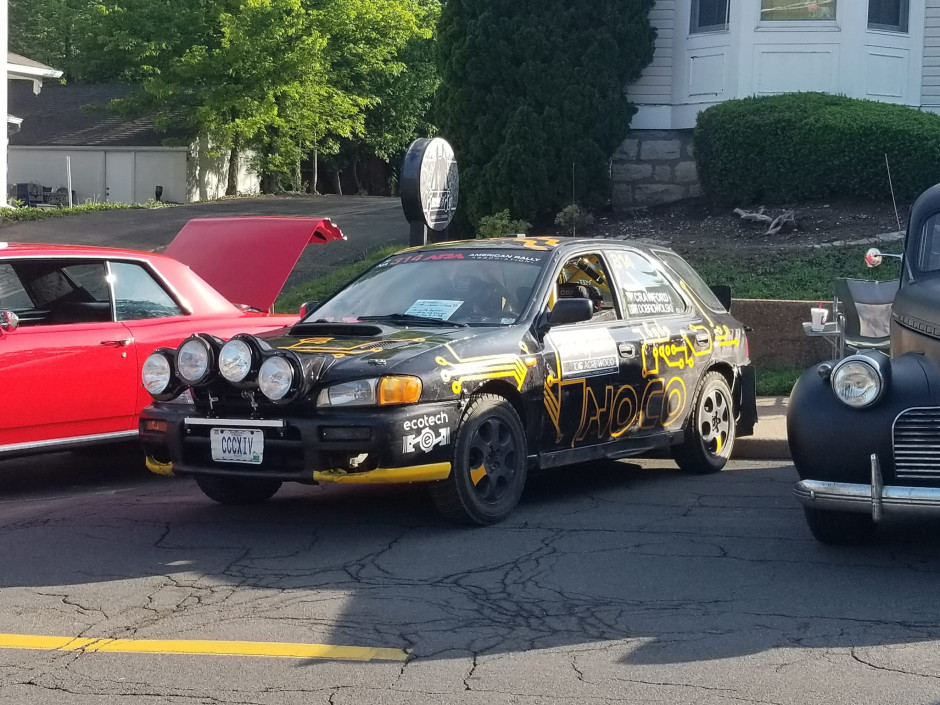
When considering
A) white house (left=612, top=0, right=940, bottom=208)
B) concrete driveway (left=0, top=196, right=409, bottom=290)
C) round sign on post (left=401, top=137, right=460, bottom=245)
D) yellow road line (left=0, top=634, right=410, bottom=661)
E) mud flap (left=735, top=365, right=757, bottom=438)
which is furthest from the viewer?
concrete driveway (left=0, top=196, right=409, bottom=290)

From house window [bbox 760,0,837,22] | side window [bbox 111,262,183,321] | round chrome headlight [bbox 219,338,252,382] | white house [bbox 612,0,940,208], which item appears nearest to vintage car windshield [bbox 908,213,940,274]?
round chrome headlight [bbox 219,338,252,382]

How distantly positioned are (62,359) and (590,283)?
10.8 feet

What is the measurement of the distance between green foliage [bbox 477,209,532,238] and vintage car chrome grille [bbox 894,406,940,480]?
37.4 ft

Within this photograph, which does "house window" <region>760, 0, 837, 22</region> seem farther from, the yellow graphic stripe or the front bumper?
the yellow graphic stripe

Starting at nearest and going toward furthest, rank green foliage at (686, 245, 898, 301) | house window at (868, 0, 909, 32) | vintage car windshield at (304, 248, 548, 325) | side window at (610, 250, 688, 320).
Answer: vintage car windshield at (304, 248, 548, 325)
side window at (610, 250, 688, 320)
green foliage at (686, 245, 898, 301)
house window at (868, 0, 909, 32)

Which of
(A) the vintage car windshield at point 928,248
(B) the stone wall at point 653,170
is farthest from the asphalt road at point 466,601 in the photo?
(B) the stone wall at point 653,170

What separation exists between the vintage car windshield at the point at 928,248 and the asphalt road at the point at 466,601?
1.47 metres

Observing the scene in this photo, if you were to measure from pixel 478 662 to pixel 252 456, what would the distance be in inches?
88.2

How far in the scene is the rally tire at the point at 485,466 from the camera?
6492 millimetres

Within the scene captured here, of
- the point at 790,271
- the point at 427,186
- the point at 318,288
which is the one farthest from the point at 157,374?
the point at 318,288

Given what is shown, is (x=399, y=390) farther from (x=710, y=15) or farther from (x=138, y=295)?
(x=710, y=15)

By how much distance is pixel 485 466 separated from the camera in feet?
22.1

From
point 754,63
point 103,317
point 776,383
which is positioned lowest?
point 776,383

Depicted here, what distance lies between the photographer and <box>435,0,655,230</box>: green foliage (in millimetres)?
17750
